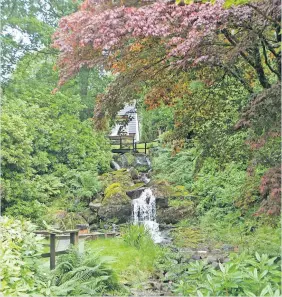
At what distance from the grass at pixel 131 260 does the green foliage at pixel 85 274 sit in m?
0.29

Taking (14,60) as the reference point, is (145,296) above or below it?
below

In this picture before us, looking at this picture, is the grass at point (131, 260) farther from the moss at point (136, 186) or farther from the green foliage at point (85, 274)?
the moss at point (136, 186)

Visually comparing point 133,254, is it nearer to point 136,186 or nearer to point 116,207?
point 116,207

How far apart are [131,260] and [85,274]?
1.58m

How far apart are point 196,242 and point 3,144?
13.1ft

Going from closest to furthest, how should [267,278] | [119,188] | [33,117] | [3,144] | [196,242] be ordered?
[267,278]
[3,144]
[196,242]
[33,117]
[119,188]

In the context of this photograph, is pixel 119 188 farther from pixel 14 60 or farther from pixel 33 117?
pixel 14 60

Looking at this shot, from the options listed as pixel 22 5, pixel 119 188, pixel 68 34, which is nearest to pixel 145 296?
pixel 68 34

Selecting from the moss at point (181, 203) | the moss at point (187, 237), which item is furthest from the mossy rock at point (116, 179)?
the moss at point (187, 237)

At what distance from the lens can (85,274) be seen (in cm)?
440

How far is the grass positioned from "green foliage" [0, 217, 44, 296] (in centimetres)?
161

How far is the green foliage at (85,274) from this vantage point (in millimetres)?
4074

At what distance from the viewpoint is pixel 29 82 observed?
33.2 ft

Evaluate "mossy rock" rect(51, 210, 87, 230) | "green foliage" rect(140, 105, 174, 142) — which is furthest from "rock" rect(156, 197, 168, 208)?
"green foliage" rect(140, 105, 174, 142)
